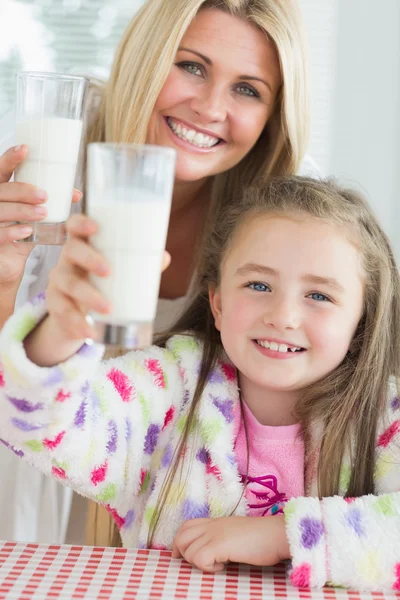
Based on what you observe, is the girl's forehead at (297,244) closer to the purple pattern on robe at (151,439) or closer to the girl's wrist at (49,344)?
the purple pattern on robe at (151,439)

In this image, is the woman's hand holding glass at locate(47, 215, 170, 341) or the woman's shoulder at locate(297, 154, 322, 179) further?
the woman's shoulder at locate(297, 154, 322, 179)

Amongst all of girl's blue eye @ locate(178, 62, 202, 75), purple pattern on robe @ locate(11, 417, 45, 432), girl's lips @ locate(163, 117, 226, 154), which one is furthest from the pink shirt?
girl's blue eye @ locate(178, 62, 202, 75)

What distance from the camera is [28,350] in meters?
1.17

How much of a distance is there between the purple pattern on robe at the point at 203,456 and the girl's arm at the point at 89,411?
82 millimetres

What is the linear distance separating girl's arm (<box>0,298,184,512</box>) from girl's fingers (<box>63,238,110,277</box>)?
139 mm

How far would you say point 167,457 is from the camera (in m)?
1.54

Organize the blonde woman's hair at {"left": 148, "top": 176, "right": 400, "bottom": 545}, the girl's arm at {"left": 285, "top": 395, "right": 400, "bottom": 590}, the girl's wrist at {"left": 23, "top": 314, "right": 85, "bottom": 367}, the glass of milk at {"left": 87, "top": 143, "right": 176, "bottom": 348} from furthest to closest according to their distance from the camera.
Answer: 1. the blonde woman's hair at {"left": 148, "top": 176, "right": 400, "bottom": 545}
2. the girl's arm at {"left": 285, "top": 395, "right": 400, "bottom": 590}
3. the girl's wrist at {"left": 23, "top": 314, "right": 85, "bottom": 367}
4. the glass of milk at {"left": 87, "top": 143, "right": 176, "bottom": 348}

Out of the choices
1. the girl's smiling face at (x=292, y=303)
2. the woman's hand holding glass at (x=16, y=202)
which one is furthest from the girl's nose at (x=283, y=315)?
the woman's hand holding glass at (x=16, y=202)

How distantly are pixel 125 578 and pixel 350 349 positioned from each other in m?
0.61

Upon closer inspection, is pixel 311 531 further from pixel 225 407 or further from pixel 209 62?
pixel 209 62

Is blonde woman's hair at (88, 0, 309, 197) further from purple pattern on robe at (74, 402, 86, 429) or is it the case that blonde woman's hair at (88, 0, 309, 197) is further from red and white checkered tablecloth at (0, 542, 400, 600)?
red and white checkered tablecloth at (0, 542, 400, 600)

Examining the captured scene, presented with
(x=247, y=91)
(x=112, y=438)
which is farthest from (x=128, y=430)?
(x=247, y=91)

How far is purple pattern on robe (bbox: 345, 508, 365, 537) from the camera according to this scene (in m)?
1.30

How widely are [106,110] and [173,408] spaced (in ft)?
2.57
